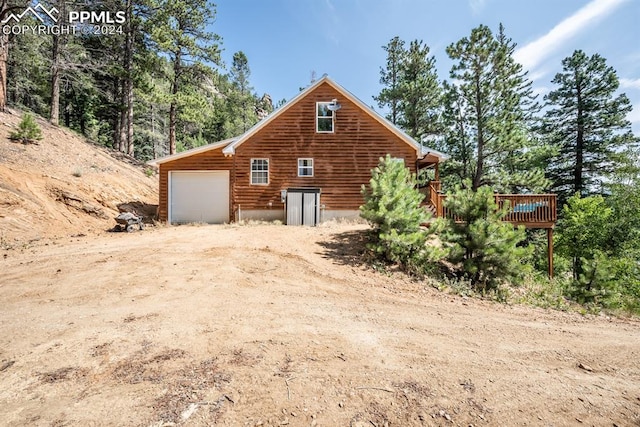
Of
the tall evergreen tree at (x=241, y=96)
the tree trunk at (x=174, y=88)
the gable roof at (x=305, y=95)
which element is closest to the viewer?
the gable roof at (x=305, y=95)

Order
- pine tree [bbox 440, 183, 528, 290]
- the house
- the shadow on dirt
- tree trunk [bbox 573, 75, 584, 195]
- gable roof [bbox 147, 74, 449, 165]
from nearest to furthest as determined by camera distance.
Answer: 1. pine tree [bbox 440, 183, 528, 290]
2. the shadow on dirt
3. gable roof [bbox 147, 74, 449, 165]
4. the house
5. tree trunk [bbox 573, 75, 584, 195]

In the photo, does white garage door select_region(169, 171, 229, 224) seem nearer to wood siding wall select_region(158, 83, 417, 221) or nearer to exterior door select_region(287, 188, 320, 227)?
wood siding wall select_region(158, 83, 417, 221)

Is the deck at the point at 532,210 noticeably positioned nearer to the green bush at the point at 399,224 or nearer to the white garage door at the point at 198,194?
the green bush at the point at 399,224

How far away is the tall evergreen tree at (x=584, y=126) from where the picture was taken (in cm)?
1978

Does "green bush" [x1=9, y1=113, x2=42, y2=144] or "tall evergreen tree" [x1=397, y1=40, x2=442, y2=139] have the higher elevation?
"tall evergreen tree" [x1=397, y1=40, x2=442, y2=139]

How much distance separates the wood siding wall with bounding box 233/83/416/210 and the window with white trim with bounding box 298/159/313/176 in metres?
0.19

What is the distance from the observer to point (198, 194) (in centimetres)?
1345

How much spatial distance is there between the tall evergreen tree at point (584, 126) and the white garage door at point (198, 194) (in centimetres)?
2362

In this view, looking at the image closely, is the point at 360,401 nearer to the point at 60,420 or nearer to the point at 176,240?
the point at 60,420

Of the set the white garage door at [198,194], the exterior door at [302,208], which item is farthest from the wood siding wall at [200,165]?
the exterior door at [302,208]

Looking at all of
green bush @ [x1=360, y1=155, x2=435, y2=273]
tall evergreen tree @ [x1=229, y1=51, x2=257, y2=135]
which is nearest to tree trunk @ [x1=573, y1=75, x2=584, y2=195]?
green bush @ [x1=360, y1=155, x2=435, y2=273]

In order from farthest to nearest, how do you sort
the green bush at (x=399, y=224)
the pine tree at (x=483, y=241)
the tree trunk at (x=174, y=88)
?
the tree trunk at (x=174, y=88) < the green bush at (x=399, y=224) < the pine tree at (x=483, y=241)

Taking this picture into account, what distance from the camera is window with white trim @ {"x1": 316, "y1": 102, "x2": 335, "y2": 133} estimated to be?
43.9 feet

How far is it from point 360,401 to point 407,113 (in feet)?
73.2
